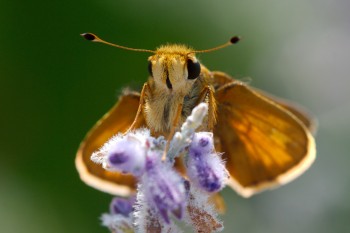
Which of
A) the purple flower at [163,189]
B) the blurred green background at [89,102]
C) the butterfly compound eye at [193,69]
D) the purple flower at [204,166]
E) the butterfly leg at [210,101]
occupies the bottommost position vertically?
the purple flower at [163,189]

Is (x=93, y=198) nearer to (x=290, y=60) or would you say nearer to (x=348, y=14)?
(x=290, y=60)

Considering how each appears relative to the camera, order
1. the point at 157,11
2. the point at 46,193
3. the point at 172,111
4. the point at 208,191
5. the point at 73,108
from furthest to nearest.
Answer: the point at 157,11
the point at 73,108
the point at 46,193
the point at 172,111
the point at 208,191

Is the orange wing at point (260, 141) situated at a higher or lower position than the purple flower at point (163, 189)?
higher

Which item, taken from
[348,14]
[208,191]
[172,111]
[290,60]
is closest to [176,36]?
[290,60]

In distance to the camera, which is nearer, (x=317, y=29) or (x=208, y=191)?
(x=208, y=191)

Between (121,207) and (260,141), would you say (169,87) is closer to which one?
(121,207)

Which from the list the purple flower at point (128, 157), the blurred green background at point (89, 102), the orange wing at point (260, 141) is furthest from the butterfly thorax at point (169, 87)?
the blurred green background at point (89, 102)

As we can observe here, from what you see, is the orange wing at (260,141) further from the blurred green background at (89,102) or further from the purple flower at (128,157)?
the blurred green background at (89,102)
